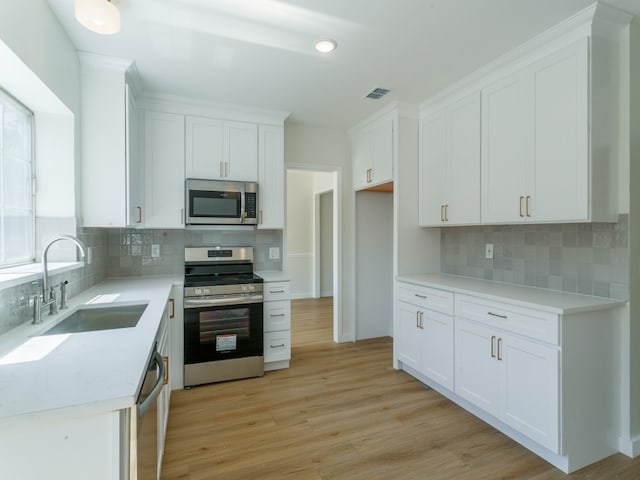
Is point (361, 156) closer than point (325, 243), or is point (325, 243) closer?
point (361, 156)

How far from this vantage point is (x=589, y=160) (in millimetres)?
1942

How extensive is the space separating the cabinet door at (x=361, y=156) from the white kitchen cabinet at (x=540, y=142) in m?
1.37

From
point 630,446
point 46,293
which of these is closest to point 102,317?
point 46,293

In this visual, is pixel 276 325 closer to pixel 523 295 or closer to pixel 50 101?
pixel 523 295

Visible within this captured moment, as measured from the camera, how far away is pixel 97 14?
1622 mm

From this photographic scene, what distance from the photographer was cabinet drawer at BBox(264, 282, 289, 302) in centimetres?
320

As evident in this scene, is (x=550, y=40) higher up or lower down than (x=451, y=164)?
higher up

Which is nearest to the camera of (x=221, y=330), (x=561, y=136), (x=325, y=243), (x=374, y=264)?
(x=561, y=136)

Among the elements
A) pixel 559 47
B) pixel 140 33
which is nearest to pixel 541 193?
pixel 559 47

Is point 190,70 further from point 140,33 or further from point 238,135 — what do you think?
point 238,135

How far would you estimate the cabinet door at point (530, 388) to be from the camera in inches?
73.9

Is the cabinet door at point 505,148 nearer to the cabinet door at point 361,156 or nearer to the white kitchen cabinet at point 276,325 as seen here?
the cabinet door at point 361,156

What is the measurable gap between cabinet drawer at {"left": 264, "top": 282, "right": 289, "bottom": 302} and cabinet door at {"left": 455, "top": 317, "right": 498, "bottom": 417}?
1559mm

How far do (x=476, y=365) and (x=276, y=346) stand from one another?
1.75 meters
